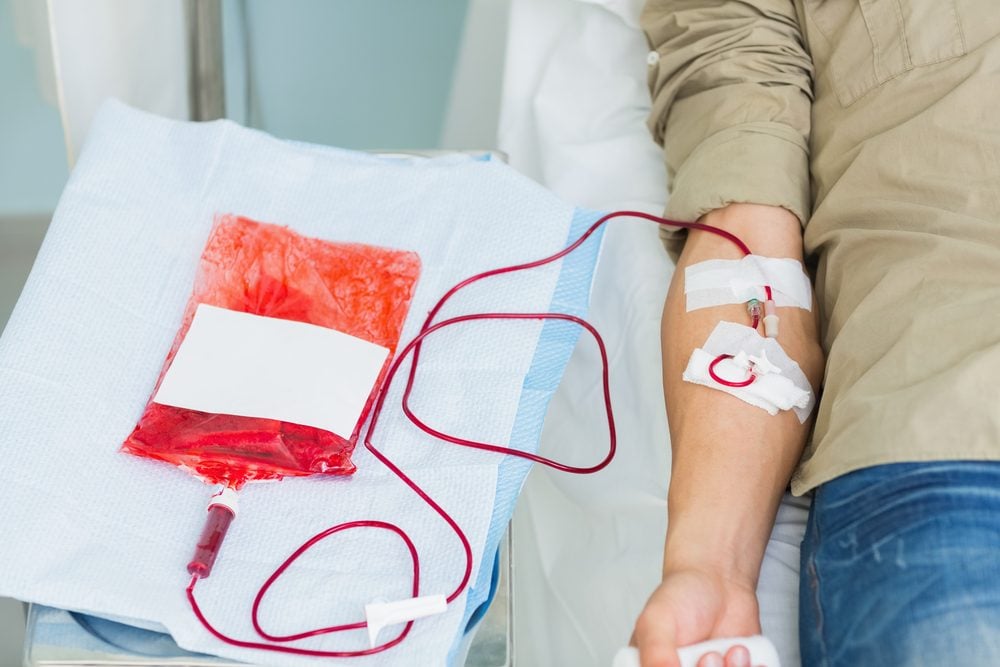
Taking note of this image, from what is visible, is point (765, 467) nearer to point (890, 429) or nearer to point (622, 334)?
point (890, 429)

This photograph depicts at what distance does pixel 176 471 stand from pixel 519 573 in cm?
38

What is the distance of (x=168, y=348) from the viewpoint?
981mm

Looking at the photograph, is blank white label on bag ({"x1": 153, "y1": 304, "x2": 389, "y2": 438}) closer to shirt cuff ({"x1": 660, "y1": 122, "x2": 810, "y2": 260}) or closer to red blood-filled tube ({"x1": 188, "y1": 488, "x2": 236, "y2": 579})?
red blood-filled tube ({"x1": 188, "y1": 488, "x2": 236, "y2": 579})

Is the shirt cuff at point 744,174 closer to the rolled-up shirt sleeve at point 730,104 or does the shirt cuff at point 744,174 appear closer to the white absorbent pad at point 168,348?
the rolled-up shirt sleeve at point 730,104

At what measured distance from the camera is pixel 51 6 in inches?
46.6

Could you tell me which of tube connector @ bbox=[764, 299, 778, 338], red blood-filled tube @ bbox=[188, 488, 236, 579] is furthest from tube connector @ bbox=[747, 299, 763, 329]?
red blood-filled tube @ bbox=[188, 488, 236, 579]

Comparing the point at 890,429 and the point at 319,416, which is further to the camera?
the point at 319,416

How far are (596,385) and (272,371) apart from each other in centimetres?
35

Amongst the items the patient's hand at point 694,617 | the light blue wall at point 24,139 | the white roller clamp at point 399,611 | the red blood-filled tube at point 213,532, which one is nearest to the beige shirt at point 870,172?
the patient's hand at point 694,617

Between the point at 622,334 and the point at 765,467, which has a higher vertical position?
the point at 622,334

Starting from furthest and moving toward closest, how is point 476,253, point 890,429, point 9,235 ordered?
point 9,235
point 476,253
point 890,429

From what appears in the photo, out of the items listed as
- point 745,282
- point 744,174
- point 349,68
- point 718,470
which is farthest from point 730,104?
point 349,68

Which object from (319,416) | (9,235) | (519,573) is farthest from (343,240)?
(9,235)

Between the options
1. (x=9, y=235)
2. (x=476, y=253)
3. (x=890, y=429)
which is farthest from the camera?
(x=9, y=235)
